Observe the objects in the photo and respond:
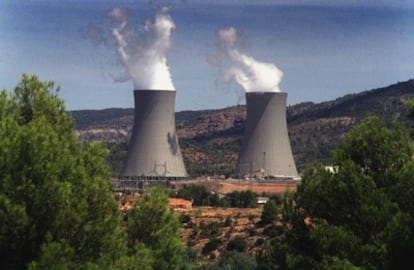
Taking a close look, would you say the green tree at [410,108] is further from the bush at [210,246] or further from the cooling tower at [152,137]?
the cooling tower at [152,137]

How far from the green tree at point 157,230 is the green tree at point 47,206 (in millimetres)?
996

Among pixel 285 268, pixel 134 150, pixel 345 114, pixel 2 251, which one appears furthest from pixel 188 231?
pixel 345 114

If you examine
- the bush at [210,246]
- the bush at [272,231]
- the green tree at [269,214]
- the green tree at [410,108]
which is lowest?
the bush at [210,246]

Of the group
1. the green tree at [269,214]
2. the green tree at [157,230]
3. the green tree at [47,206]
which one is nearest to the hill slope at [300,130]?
the green tree at [269,214]

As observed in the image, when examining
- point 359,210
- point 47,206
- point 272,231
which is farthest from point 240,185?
point 47,206

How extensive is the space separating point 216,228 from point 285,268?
2539 centimetres

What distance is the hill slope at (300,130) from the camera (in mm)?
83188

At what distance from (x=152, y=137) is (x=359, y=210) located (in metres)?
31.6

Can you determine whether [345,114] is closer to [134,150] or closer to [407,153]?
[134,150]

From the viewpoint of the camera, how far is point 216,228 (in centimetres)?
3597

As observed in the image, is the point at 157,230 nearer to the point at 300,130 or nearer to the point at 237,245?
the point at 237,245

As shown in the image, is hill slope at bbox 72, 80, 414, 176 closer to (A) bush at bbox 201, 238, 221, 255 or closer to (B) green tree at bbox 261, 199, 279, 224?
(B) green tree at bbox 261, 199, 279, 224

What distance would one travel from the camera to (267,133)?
4203cm

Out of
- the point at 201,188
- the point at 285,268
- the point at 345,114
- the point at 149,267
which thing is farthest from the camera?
the point at 345,114
